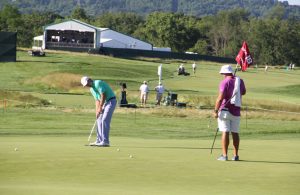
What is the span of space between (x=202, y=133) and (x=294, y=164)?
43.2ft

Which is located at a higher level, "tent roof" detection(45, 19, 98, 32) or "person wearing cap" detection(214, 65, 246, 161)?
"tent roof" detection(45, 19, 98, 32)

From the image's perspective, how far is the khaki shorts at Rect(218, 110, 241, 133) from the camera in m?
15.6

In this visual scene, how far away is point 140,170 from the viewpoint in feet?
45.0

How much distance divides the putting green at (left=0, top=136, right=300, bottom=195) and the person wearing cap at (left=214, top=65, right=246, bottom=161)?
502 mm

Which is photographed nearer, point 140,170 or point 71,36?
point 140,170

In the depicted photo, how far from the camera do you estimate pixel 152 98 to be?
170 feet

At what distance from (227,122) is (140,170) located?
102 inches

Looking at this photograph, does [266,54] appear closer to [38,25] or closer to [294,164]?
[38,25]

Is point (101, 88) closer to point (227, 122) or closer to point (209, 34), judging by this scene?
point (227, 122)

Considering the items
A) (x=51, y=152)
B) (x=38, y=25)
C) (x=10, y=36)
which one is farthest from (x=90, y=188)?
(x=38, y=25)

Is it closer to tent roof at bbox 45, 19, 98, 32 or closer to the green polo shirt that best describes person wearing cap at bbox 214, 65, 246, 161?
the green polo shirt

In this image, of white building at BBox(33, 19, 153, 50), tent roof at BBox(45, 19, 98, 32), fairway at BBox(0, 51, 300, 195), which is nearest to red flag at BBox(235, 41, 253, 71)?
fairway at BBox(0, 51, 300, 195)

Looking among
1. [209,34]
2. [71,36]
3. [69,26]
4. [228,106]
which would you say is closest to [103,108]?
[228,106]

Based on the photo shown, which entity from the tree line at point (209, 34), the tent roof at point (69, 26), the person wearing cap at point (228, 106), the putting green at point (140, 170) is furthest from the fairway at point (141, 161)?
the tree line at point (209, 34)
